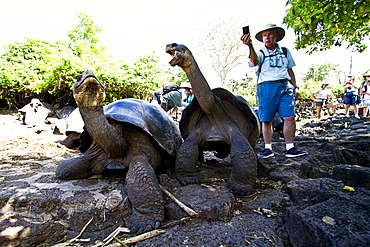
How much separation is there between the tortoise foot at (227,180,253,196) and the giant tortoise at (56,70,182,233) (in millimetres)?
664

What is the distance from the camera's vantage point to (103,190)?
1.96 m

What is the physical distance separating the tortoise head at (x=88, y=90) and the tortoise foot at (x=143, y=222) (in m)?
0.88

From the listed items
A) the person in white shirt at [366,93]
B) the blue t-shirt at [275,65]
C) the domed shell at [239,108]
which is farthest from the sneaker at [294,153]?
the person in white shirt at [366,93]

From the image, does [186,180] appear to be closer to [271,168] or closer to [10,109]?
[271,168]

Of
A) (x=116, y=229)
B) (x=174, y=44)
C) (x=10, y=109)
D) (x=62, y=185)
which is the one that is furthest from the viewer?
(x=10, y=109)

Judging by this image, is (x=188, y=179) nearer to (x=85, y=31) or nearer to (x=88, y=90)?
(x=88, y=90)

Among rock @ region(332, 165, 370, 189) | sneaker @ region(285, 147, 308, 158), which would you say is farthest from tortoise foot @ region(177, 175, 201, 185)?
sneaker @ region(285, 147, 308, 158)

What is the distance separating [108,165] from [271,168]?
1.75 metres

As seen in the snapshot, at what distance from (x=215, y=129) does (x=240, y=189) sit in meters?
0.68

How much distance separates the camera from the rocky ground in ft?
3.90

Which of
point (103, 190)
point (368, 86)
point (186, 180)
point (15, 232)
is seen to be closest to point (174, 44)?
point (186, 180)

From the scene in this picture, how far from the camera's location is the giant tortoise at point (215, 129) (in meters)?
2.00

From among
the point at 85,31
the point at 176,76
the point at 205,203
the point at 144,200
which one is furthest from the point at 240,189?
the point at 176,76

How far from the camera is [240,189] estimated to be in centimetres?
196
